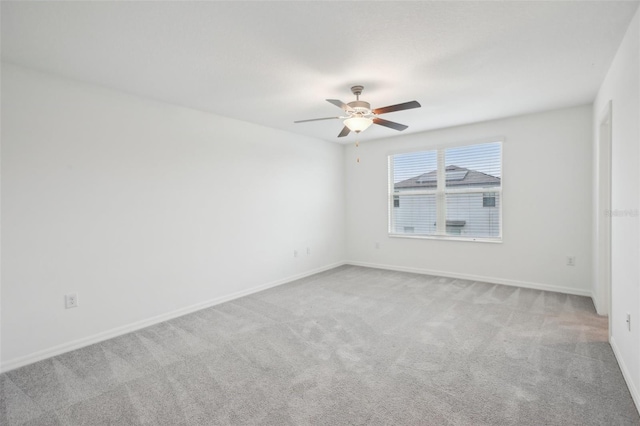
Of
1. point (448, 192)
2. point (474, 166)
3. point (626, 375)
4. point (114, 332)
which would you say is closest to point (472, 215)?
point (448, 192)

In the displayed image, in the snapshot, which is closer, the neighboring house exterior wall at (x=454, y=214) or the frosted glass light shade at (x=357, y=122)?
the frosted glass light shade at (x=357, y=122)

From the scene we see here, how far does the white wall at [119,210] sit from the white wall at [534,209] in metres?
2.67

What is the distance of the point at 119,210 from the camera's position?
3.27 metres

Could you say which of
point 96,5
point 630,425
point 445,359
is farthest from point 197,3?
point 630,425

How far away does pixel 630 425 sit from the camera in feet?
5.98

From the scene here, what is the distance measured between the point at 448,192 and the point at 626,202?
3.02m

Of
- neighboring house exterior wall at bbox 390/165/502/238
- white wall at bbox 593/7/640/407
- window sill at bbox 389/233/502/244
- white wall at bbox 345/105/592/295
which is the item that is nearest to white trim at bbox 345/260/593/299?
white wall at bbox 345/105/592/295

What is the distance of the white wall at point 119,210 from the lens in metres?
2.68

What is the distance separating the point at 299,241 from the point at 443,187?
99.8 inches

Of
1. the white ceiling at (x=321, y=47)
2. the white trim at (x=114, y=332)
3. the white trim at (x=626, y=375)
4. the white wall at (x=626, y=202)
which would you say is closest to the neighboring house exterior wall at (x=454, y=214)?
the white ceiling at (x=321, y=47)

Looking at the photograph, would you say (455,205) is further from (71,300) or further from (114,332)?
(71,300)

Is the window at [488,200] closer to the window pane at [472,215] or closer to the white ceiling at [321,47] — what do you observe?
the window pane at [472,215]

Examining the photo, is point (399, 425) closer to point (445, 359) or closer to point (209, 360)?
point (445, 359)

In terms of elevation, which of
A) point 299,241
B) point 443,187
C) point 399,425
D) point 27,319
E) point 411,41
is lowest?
point 399,425
